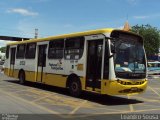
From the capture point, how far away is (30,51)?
72.3ft

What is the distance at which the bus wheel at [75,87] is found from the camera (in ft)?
53.8

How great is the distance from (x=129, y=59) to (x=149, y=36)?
49867 millimetres

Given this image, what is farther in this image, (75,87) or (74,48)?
(74,48)

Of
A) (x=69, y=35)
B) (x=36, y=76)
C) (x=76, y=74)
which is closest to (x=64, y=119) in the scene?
(x=76, y=74)

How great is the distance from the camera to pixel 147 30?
6366 cm

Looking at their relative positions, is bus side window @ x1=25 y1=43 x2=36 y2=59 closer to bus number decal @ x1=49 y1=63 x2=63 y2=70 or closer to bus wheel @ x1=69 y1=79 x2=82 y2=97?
bus number decal @ x1=49 y1=63 x2=63 y2=70

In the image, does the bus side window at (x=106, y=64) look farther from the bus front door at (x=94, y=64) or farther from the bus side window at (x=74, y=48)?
the bus side window at (x=74, y=48)

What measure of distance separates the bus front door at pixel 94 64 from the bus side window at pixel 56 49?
267 centimetres

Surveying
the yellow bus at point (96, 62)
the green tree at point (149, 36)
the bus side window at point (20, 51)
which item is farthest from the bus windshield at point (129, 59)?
the green tree at point (149, 36)

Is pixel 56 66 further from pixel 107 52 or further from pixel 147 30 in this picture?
pixel 147 30

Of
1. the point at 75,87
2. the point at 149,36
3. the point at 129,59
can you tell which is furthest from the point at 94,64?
the point at 149,36

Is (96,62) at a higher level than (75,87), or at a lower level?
higher

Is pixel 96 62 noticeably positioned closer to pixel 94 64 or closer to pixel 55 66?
pixel 94 64

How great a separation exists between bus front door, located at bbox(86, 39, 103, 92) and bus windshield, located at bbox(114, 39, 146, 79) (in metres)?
0.84
